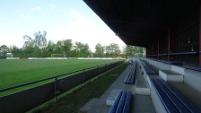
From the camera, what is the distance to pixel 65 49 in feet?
354

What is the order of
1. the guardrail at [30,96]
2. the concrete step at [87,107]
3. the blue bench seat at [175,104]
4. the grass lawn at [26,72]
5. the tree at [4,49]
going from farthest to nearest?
the tree at [4,49], the grass lawn at [26,72], the concrete step at [87,107], the guardrail at [30,96], the blue bench seat at [175,104]

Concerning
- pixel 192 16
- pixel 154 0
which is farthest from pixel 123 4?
pixel 192 16

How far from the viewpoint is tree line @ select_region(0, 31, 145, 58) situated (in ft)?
339

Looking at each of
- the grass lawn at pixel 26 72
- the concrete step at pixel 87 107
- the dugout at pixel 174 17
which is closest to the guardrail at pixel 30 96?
the concrete step at pixel 87 107

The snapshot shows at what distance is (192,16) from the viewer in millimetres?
7648

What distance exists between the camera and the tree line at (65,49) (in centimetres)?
10331

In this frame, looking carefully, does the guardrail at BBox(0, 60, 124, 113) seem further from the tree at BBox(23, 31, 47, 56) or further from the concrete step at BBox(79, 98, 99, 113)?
the tree at BBox(23, 31, 47, 56)

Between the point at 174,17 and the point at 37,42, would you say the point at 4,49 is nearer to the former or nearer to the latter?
the point at 37,42

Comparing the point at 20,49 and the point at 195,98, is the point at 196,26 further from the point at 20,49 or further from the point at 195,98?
the point at 20,49

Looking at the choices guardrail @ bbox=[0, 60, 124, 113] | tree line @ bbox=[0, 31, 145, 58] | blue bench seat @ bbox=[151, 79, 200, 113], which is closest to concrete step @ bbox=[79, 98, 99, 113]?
guardrail @ bbox=[0, 60, 124, 113]

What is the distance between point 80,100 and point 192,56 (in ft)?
17.3

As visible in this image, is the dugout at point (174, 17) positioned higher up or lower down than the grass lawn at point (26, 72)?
higher up

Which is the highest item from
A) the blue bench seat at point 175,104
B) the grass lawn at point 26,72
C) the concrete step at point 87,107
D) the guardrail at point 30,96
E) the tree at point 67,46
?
the tree at point 67,46

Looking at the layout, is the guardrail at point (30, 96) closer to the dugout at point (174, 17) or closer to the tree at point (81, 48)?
the dugout at point (174, 17)
